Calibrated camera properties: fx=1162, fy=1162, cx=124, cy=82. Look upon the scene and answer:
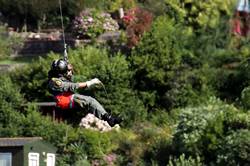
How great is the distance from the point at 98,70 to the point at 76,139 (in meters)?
2.09

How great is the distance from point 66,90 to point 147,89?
21503 mm

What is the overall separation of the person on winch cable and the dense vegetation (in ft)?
58.6

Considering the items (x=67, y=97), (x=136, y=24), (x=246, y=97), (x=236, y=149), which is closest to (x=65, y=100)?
(x=67, y=97)

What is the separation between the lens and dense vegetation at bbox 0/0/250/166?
32969mm

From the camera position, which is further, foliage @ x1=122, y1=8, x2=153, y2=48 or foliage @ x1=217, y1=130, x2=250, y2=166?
foliage @ x1=122, y1=8, x2=153, y2=48

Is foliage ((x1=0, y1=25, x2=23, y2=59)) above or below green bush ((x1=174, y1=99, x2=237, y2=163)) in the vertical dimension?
above

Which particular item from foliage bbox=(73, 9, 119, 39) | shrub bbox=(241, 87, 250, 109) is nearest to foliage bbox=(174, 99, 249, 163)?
shrub bbox=(241, 87, 250, 109)

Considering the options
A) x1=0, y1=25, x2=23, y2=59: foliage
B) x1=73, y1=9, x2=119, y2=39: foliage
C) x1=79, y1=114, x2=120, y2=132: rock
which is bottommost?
x1=79, y1=114, x2=120, y2=132: rock

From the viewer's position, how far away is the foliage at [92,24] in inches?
1439

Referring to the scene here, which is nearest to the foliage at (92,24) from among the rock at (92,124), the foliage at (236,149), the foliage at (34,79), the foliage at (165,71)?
the foliage at (34,79)

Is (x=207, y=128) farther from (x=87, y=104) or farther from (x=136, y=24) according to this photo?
(x=87, y=104)

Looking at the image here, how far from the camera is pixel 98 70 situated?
3338 cm

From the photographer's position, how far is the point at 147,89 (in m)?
34.8

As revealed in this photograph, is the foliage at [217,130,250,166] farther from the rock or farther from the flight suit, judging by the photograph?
the flight suit
